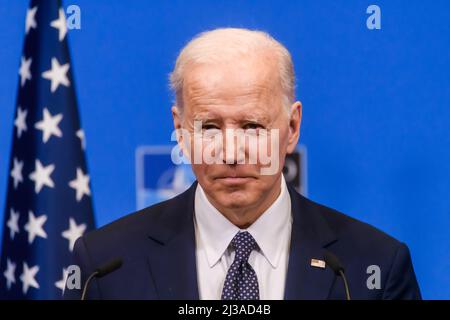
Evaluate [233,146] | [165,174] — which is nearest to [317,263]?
[233,146]

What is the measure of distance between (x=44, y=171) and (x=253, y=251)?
3.37 ft

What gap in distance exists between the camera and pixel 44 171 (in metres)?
2.75

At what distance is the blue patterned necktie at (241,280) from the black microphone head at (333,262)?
0.65 feet

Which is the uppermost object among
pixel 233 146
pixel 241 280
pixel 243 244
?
pixel 233 146

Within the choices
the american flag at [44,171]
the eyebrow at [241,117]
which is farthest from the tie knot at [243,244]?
the american flag at [44,171]

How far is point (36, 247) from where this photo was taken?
109 inches

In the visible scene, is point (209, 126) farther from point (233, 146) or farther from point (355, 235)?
point (355, 235)

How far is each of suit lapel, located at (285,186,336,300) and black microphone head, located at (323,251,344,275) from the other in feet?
0.11

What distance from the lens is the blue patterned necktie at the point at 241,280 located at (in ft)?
6.52

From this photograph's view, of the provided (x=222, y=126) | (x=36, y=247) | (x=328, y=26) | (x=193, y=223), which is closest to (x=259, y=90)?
(x=222, y=126)

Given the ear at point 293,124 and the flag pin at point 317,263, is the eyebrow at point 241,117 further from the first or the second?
the flag pin at point 317,263

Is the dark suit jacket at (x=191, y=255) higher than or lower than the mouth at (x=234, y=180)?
lower

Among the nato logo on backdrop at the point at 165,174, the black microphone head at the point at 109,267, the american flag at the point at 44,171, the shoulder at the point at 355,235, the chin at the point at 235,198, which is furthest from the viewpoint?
the american flag at the point at 44,171
